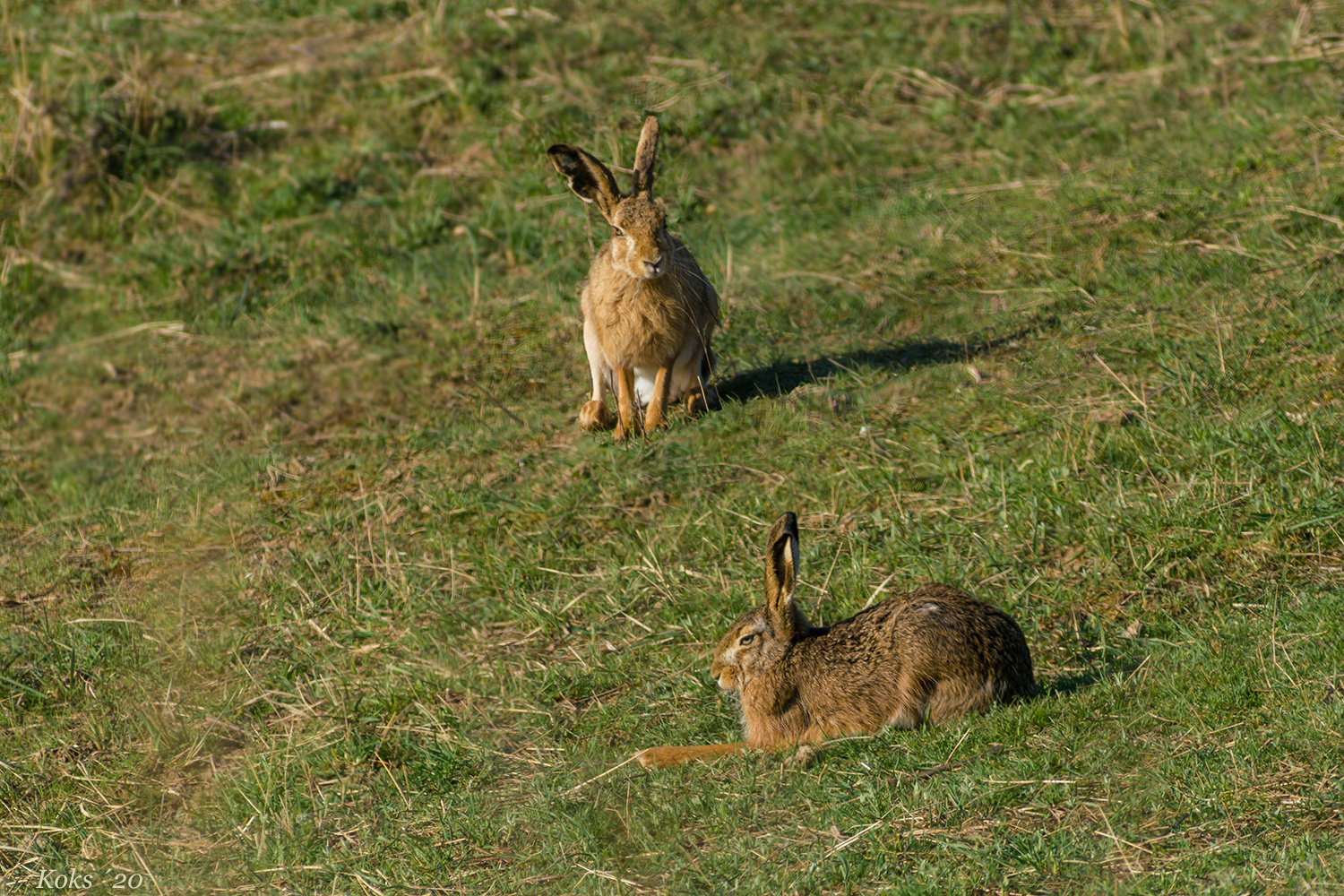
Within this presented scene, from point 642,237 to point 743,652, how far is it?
251cm

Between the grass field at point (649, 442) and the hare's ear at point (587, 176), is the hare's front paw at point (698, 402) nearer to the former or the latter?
the grass field at point (649, 442)

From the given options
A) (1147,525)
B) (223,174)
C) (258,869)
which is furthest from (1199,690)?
(223,174)

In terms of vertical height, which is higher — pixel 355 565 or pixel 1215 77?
pixel 1215 77

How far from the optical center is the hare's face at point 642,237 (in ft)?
21.8

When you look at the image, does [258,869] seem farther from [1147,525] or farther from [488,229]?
[488,229]

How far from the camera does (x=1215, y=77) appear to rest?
10266 millimetres

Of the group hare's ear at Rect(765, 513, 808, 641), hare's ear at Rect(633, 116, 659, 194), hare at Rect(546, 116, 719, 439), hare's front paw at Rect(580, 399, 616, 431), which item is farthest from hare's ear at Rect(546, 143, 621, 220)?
hare's ear at Rect(765, 513, 808, 641)

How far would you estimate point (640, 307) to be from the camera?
6.98 metres

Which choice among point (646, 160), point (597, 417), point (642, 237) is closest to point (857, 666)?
point (642, 237)

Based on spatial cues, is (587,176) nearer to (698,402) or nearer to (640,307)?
(640,307)

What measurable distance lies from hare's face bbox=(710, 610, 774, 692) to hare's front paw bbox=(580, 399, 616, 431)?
2.62 m

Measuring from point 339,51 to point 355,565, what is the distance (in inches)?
267

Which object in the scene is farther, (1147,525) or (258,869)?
(1147,525)

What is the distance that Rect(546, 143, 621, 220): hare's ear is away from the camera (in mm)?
6734
